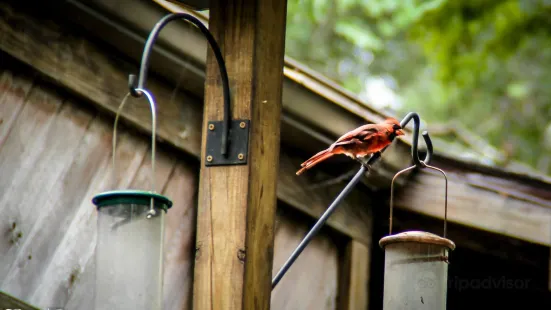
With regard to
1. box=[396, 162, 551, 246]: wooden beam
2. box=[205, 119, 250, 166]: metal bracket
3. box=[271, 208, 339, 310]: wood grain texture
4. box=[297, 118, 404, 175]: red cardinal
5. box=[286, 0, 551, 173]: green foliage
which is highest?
box=[286, 0, 551, 173]: green foliage

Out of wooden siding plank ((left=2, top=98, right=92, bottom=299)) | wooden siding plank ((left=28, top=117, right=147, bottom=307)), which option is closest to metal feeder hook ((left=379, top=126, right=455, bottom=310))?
wooden siding plank ((left=28, top=117, right=147, bottom=307))

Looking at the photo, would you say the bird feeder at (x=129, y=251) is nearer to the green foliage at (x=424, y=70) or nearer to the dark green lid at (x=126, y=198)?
the dark green lid at (x=126, y=198)

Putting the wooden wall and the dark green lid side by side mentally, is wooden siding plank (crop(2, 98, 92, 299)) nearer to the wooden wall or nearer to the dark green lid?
the wooden wall

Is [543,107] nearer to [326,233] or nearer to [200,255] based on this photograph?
[326,233]

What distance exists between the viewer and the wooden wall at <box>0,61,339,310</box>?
3.55 metres

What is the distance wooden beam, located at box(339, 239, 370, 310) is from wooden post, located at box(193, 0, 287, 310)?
67.9 inches

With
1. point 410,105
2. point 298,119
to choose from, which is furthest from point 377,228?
point 410,105

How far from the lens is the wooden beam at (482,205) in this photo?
4285mm

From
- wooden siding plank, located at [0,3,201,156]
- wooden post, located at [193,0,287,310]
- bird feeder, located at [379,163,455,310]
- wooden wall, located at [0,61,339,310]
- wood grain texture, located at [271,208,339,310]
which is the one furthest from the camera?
wood grain texture, located at [271,208,339,310]

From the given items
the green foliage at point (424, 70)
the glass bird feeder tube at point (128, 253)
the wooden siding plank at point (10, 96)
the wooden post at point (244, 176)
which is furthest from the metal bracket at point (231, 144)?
the green foliage at point (424, 70)

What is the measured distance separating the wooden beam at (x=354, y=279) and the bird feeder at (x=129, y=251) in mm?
2034

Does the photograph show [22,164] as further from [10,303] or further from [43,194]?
[10,303]

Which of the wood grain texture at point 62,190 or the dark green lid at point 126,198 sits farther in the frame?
the wood grain texture at point 62,190

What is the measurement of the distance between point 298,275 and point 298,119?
80cm
